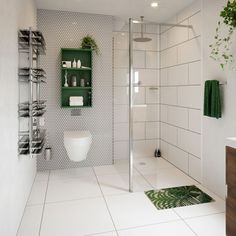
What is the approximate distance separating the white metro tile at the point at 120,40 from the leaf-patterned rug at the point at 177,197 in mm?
2081

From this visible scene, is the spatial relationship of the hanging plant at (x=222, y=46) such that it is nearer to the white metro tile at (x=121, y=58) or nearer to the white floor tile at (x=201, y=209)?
the white metro tile at (x=121, y=58)

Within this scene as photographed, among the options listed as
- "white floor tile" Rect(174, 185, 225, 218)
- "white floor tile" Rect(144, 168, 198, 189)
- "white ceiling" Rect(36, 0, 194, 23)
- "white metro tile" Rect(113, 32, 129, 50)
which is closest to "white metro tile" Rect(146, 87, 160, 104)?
"white metro tile" Rect(113, 32, 129, 50)

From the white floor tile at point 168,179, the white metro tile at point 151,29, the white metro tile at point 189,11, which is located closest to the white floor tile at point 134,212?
the white floor tile at point 168,179

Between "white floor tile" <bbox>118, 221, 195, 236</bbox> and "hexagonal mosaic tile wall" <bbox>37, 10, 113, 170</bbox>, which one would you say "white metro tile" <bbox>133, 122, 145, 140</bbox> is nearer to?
"hexagonal mosaic tile wall" <bbox>37, 10, 113, 170</bbox>

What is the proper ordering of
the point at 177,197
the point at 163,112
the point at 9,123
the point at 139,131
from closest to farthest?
the point at 9,123 < the point at 177,197 < the point at 139,131 < the point at 163,112

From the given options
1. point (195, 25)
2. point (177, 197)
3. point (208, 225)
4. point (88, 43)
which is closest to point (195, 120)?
point (177, 197)

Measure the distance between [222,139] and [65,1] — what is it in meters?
2.77

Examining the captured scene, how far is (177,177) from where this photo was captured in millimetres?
3227

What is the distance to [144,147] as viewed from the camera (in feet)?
10.9

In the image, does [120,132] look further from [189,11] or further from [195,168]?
[189,11]

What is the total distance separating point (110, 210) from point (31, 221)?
786mm

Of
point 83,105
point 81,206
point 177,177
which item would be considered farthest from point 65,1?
point 177,177

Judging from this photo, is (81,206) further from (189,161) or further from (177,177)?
(189,161)

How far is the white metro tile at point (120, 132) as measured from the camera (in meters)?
3.59
